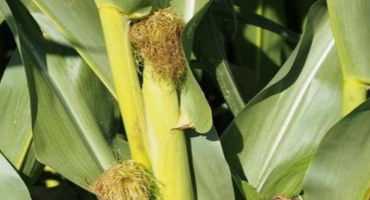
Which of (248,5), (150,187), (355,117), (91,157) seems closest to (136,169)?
(150,187)

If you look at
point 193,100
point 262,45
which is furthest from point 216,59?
point 262,45

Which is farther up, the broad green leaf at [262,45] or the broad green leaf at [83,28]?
the broad green leaf at [83,28]

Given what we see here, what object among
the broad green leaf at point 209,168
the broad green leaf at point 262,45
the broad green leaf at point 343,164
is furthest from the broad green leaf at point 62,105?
the broad green leaf at point 262,45

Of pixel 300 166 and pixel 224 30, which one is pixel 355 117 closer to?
pixel 300 166

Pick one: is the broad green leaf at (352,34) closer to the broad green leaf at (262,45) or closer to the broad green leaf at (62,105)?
the broad green leaf at (62,105)

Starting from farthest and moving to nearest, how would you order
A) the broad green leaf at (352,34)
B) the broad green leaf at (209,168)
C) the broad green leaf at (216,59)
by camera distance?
the broad green leaf at (216,59) → the broad green leaf at (209,168) → the broad green leaf at (352,34)

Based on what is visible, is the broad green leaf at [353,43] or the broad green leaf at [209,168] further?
the broad green leaf at [209,168]

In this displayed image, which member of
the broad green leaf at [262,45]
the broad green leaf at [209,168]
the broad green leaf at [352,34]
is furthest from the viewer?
the broad green leaf at [262,45]
